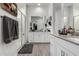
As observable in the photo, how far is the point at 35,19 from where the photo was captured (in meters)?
7.91

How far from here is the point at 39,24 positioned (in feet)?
25.8

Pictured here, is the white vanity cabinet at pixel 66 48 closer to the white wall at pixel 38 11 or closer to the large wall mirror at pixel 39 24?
the large wall mirror at pixel 39 24

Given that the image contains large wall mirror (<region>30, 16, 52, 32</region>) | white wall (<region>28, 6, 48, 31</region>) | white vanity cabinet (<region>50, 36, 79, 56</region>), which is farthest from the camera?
white wall (<region>28, 6, 48, 31</region>)

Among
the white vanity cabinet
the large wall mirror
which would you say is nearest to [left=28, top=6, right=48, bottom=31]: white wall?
the large wall mirror

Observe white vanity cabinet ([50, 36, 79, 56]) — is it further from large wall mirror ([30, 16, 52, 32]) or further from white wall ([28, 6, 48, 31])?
white wall ([28, 6, 48, 31])

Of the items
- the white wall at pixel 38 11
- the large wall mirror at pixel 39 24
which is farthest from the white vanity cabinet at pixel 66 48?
the white wall at pixel 38 11

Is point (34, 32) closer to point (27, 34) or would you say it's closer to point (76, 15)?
point (27, 34)

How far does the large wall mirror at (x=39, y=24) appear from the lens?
7797mm

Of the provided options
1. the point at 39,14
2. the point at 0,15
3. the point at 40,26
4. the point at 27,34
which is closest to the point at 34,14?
the point at 39,14

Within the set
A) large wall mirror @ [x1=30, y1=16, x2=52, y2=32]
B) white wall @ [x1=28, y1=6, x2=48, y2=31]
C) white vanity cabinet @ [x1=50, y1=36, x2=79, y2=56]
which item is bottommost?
white vanity cabinet @ [x1=50, y1=36, x2=79, y2=56]

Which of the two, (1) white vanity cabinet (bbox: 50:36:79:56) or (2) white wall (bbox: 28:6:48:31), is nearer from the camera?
(1) white vanity cabinet (bbox: 50:36:79:56)

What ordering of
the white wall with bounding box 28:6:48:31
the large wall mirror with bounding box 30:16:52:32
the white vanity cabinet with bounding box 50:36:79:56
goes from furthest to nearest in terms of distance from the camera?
the white wall with bounding box 28:6:48:31, the large wall mirror with bounding box 30:16:52:32, the white vanity cabinet with bounding box 50:36:79:56

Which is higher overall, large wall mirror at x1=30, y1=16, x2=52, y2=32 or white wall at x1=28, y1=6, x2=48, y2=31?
white wall at x1=28, y1=6, x2=48, y2=31

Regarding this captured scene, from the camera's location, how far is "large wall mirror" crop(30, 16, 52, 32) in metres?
7.80
